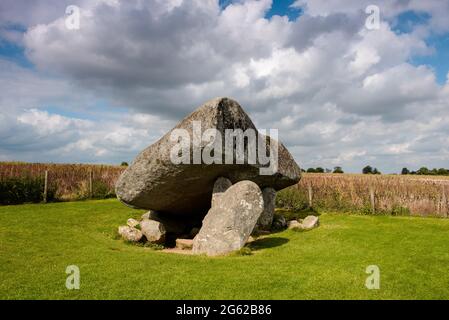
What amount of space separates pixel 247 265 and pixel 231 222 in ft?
8.05

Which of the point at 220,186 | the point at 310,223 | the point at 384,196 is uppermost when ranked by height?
the point at 220,186

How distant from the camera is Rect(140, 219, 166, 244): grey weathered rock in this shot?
15.4 metres

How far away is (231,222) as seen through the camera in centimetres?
1300

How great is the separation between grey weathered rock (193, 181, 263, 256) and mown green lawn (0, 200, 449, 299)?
31.3 inches

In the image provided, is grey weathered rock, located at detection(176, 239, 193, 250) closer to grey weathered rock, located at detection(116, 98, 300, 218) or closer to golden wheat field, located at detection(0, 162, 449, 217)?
grey weathered rock, located at detection(116, 98, 300, 218)

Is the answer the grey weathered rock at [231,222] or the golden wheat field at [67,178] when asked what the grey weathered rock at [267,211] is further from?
the golden wheat field at [67,178]

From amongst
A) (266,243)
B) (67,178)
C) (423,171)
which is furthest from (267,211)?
(423,171)

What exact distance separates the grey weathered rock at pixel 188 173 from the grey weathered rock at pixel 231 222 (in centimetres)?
170

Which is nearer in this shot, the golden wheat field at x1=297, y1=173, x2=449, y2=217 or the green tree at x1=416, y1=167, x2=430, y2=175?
the golden wheat field at x1=297, y1=173, x2=449, y2=217

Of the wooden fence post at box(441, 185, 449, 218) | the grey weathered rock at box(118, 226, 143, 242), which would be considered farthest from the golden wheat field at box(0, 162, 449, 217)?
the grey weathered rock at box(118, 226, 143, 242)

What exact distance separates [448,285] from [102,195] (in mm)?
26165

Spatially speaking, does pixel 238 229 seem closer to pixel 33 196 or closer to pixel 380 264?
pixel 380 264

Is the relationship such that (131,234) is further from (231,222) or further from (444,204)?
(444,204)
